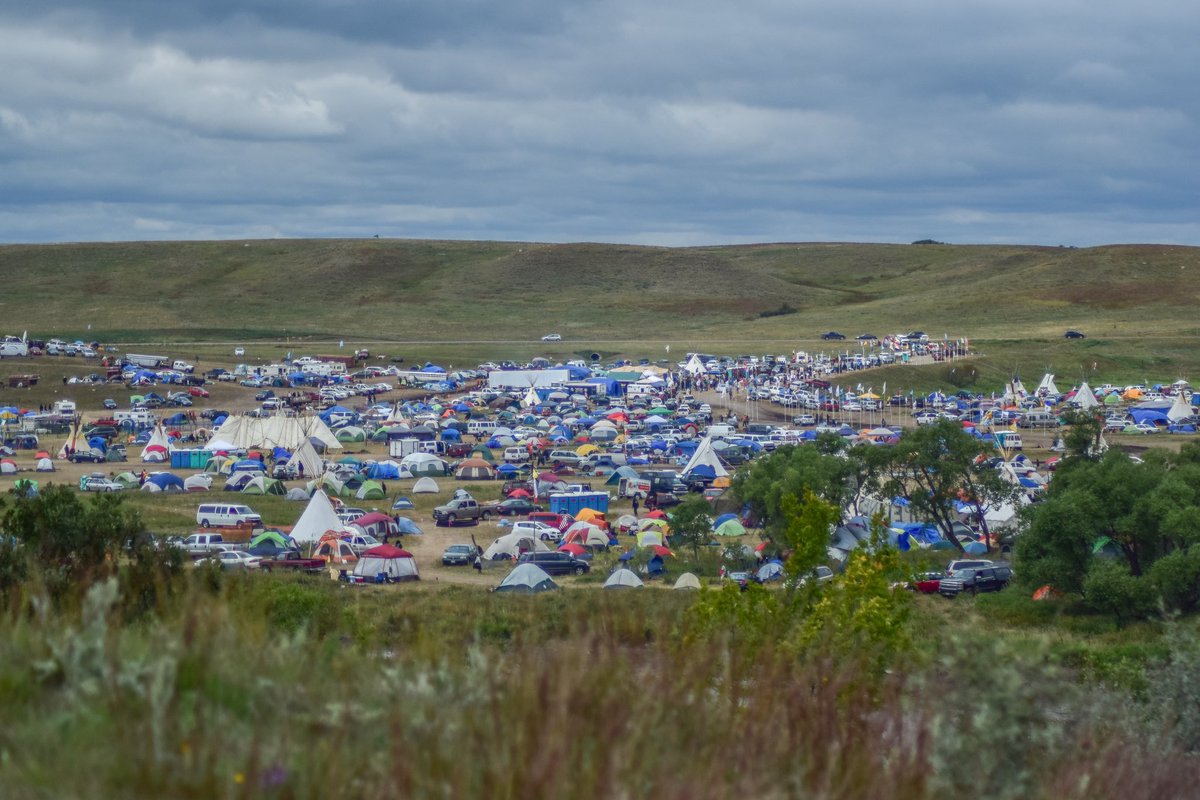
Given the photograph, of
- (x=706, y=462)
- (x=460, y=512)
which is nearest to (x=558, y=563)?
(x=460, y=512)

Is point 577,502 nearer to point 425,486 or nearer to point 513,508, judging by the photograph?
point 513,508

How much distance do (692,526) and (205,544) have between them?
11981 mm

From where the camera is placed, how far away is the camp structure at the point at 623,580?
29.2 meters

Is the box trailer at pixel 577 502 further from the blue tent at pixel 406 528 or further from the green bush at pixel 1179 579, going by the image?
the green bush at pixel 1179 579

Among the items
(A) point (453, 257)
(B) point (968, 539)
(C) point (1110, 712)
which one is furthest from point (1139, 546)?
(A) point (453, 257)

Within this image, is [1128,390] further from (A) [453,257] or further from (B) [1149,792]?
(A) [453,257]

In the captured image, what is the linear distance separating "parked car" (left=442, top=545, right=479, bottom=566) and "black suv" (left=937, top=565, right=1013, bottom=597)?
1112cm

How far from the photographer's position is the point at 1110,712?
8.95 m

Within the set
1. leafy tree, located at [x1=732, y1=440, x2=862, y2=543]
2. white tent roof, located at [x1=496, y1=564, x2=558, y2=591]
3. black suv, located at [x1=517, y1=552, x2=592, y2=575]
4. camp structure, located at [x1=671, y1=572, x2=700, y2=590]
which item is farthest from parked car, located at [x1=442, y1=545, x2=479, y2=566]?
leafy tree, located at [x1=732, y1=440, x2=862, y2=543]

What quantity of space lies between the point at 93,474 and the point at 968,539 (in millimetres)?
29186

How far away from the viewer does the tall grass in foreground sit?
4.93 m

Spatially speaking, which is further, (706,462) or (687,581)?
(706,462)

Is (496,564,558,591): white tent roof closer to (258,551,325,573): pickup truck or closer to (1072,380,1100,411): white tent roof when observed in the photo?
(258,551,325,573): pickup truck

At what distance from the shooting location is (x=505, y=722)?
5469mm
